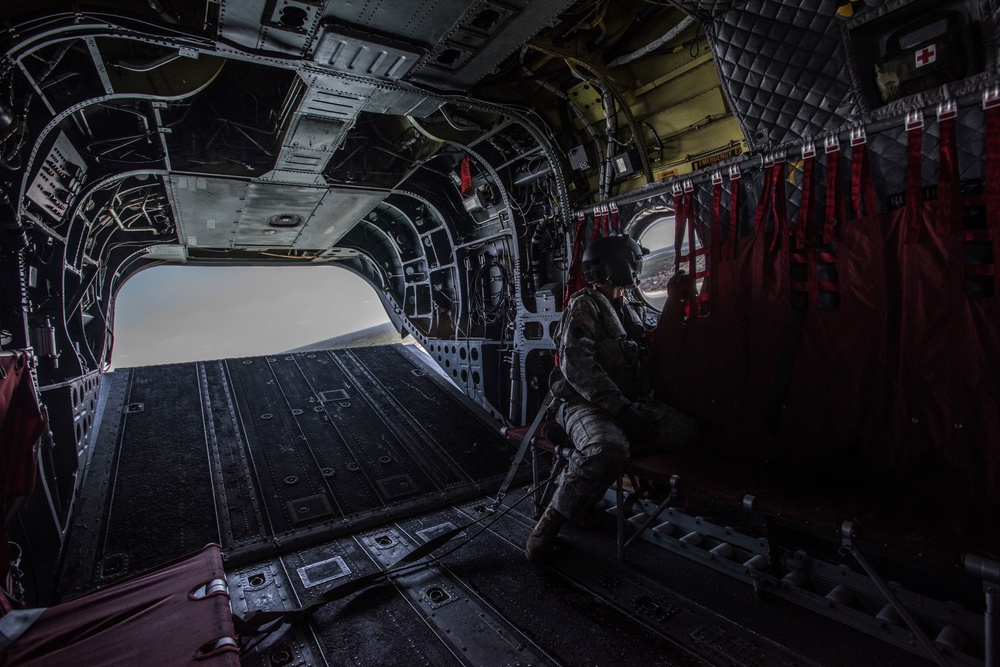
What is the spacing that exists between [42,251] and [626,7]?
5144mm

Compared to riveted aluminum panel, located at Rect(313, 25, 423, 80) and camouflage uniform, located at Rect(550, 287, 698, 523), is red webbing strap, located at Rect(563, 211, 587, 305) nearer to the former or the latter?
camouflage uniform, located at Rect(550, 287, 698, 523)

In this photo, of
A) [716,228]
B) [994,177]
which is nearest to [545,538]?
[716,228]

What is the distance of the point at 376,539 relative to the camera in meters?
3.94

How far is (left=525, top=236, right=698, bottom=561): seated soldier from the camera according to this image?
10.00 feet

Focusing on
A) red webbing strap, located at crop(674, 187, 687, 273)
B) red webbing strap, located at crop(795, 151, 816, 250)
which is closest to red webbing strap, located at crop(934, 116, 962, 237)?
red webbing strap, located at crop(795, 151, 816, 250)

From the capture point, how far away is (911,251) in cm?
257

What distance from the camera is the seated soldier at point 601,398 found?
3.05 metres

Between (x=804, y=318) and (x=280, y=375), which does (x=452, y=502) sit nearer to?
(x=804, y=318)

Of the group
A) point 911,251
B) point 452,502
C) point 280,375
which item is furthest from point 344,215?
point 911,251

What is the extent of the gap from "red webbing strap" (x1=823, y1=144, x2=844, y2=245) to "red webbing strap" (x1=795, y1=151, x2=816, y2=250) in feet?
0.32

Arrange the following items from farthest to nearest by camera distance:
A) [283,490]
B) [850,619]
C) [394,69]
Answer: [283,490] → [394,69] → [850,619]

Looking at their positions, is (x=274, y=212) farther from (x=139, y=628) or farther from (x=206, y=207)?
(x=139, y=628)

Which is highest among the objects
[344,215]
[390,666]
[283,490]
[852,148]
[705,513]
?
[344,215]

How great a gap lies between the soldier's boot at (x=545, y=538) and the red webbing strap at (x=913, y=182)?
8.39 ft
